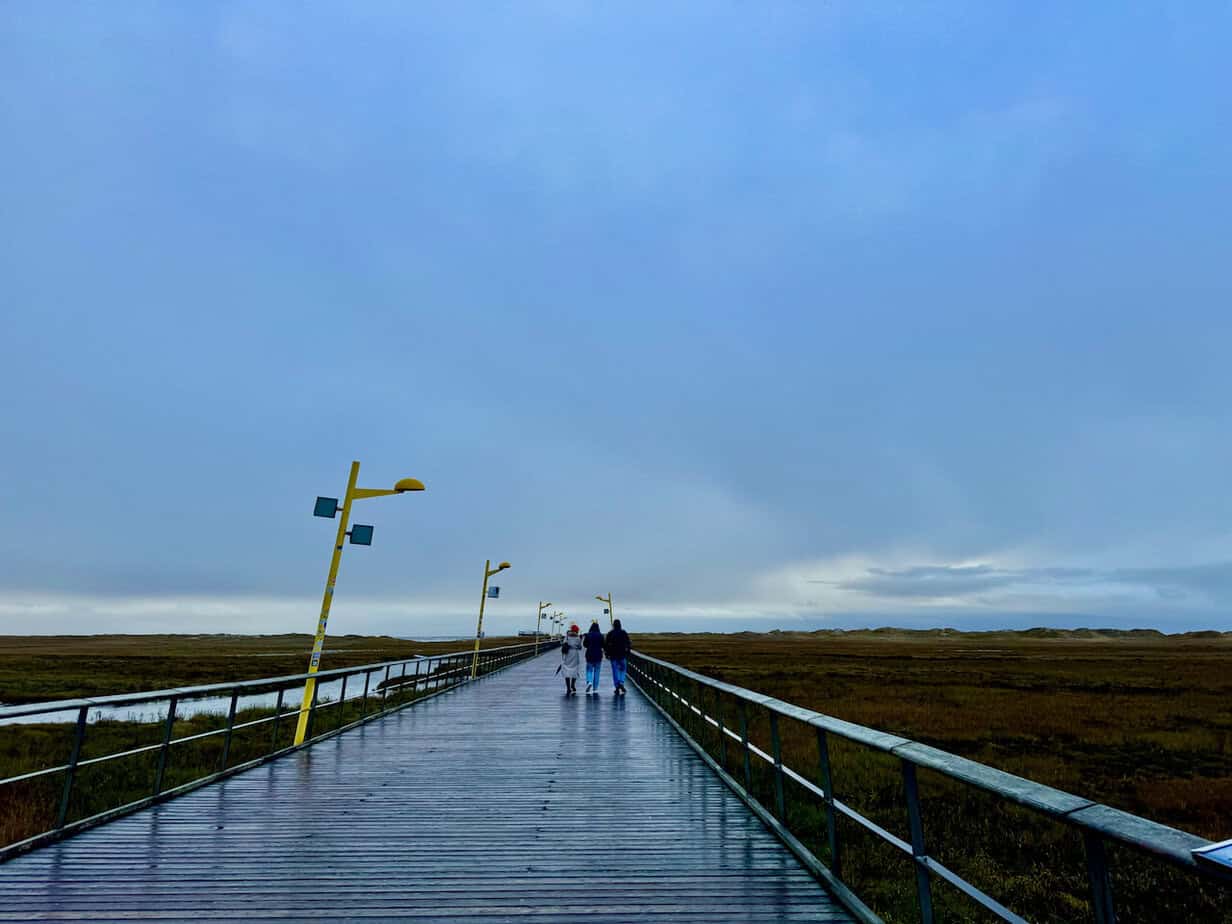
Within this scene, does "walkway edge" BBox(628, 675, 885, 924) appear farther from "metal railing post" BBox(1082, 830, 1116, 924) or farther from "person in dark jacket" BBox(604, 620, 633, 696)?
"person in dark jacket" BBox(604, 620, 633, 696)

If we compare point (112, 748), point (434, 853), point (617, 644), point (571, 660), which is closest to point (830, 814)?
point (434, 853)

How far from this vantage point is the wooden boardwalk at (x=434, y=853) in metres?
4.30

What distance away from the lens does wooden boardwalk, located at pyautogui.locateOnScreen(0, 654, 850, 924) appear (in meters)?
4.30

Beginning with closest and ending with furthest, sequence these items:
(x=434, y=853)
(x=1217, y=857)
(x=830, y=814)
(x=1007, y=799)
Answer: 1. (x=1217, y=857)
2. (x=1007, y=799)
3. (x=830, y=814)
4. (x=434, y=853)

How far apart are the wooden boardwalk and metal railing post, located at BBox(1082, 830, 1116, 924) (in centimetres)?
236

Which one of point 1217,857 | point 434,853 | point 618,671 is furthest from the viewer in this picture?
point 618,671

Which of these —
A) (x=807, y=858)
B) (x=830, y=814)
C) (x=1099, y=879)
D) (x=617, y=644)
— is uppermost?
(x=617, y=644)

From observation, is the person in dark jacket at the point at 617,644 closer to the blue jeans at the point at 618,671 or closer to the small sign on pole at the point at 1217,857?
the blue jeans at the point at 618,671

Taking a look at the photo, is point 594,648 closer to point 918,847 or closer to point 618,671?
point 618,671

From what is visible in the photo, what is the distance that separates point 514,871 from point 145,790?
12.8 m

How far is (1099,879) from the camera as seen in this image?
2.19 m

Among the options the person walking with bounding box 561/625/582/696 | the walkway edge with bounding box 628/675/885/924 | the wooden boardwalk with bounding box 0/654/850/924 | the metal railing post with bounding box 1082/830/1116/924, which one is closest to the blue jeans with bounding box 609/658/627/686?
the person walking with bounding box 561/625/582/696

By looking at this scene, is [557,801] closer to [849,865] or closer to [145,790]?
[849,865]

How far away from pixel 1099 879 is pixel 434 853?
15.1 feet
